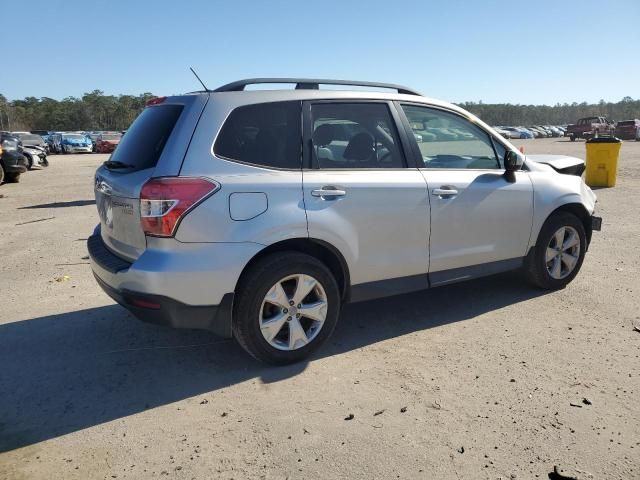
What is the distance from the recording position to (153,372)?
371cm

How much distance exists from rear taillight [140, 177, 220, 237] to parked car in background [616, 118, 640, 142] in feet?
164

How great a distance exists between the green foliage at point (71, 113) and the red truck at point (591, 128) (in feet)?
267

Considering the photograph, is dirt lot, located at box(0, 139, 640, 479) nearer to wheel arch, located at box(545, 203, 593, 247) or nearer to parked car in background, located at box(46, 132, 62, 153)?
wheel arch, located at box(545, 203, 593, 247)

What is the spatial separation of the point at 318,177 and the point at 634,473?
244 cm

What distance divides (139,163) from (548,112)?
150 m

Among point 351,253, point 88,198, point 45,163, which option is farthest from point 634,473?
point 45,163

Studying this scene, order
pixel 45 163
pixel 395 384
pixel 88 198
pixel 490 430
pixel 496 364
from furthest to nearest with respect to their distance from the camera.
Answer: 1. pixel 45 163
2. pixel 88 198
3. pixel 496 364
4. pixel 395 384
5. pixel 490 430

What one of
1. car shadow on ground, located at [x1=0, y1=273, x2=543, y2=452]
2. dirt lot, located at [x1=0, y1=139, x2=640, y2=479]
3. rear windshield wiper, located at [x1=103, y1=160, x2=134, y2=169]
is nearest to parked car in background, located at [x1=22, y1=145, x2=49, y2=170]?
dirt lot, located at [x1=0, y1=139, x2=640, y2=479]

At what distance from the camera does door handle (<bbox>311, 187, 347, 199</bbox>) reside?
3627 mm

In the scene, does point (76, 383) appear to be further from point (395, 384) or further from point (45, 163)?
point (45, 163)

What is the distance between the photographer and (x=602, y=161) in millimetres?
13039

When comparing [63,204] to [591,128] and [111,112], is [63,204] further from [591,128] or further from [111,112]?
[111,112]

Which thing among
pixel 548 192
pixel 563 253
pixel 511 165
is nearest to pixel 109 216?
pixel 511 165

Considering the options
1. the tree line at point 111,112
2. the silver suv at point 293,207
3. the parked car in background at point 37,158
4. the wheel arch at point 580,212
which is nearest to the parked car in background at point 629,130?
the parked car in background at point 37,158
